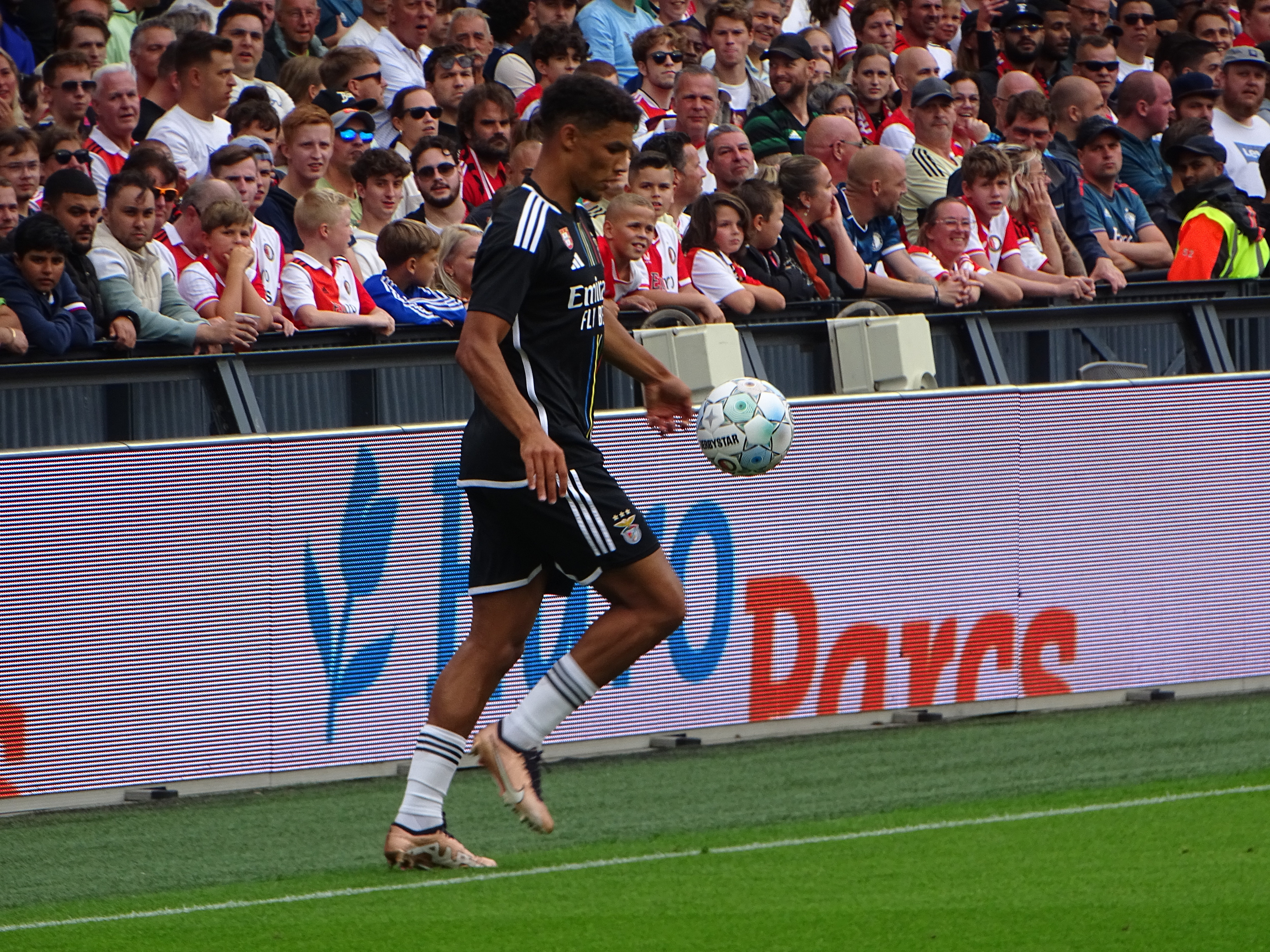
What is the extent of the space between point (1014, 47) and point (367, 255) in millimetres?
8160

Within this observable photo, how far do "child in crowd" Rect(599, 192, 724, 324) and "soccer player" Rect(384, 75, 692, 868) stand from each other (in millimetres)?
3855

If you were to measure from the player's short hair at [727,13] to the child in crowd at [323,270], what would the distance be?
5.16 meters

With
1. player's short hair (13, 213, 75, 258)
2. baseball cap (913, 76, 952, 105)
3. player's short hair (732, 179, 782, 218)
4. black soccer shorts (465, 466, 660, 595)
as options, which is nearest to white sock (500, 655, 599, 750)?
black soccer shorts (465, 466, 660, 595)

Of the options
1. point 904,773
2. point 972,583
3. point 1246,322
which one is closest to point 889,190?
point 1246,322

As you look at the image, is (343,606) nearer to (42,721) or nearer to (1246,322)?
(42,721)

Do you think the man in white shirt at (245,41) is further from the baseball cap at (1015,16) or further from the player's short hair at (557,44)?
the baseball cap at (1015,16)

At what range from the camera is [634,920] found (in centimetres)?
516

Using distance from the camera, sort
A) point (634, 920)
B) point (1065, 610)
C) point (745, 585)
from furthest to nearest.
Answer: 1. point (1065, 610)
2. point (745, 585)
3. point (634, 920)

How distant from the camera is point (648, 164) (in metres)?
10.8

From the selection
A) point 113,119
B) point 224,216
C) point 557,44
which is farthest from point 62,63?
point 557,44

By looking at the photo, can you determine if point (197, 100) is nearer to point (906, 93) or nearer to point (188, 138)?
point (188, 138)

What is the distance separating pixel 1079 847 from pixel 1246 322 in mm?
5910

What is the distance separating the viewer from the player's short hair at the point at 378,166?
10477 millimetres

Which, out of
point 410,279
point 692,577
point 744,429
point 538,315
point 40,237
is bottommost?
point 692,577
